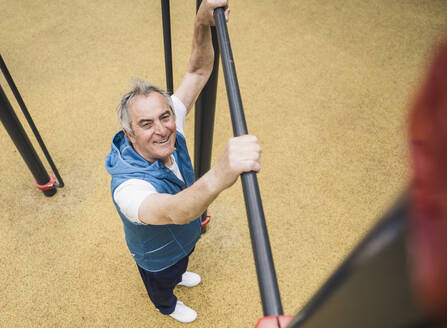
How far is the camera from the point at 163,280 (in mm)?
1359

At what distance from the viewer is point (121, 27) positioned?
3.01 m

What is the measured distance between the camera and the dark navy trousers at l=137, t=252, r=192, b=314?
134 centimetres

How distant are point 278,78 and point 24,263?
206 centimetres

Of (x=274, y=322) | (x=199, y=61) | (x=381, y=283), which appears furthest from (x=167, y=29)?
(x=381, y=283)

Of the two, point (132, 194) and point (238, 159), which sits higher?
point (238, 159)

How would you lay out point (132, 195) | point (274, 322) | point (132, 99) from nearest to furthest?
point (274, 322) < point (132, 195) < point (132, 99)

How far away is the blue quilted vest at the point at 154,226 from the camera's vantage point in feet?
3.24

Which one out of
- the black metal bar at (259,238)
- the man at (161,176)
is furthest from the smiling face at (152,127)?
the black metal bar at (259,238)

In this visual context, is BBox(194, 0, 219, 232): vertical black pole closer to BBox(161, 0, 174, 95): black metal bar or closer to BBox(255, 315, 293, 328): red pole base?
BBox(161, 0, 174, 95): black metal bar

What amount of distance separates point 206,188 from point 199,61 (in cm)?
68

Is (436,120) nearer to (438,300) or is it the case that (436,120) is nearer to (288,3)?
(438,300)

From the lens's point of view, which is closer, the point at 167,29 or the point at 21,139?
the point at 167,29

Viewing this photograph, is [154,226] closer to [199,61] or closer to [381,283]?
[199,61]

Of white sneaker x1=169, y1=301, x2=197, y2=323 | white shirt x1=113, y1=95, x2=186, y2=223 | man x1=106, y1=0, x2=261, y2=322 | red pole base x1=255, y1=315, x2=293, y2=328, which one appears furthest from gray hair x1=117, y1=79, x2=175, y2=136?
white sneaker x1=169, y1=301, x2=197, y2=323
